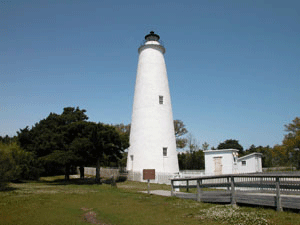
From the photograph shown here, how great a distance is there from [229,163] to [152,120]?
8402mm

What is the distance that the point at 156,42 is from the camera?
28188mm

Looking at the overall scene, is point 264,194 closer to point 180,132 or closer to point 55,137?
point 55,137

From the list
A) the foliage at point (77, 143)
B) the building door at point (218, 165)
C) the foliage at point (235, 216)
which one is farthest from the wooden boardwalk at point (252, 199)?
the foliage at point (77, 143)

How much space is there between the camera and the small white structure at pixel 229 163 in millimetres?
21859

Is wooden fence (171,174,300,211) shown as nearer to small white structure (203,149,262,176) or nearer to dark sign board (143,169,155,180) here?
dark sign board (143,169,155,180)

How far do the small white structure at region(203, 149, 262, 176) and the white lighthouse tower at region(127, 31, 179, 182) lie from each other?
429 cm

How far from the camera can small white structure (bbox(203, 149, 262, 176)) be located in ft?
71.7

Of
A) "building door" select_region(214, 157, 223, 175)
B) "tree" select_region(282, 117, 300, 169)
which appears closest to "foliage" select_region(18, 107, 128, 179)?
"building door" select_region(214, 157, 223, 175)

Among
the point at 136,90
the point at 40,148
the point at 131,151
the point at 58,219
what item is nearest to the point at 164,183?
the point at 131,151

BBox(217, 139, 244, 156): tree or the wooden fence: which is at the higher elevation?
BBox(217, 139, 244, 156): tree

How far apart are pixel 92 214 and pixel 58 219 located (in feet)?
4.23

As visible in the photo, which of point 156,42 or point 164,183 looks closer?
point 164,183

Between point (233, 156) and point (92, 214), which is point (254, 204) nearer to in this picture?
point (92, 214)

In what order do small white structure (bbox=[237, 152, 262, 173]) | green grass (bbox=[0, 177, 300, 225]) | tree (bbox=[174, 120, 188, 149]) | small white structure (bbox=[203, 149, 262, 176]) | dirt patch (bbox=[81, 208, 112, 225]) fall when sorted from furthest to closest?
tree (bbox=[174, 120, 188, 149]), small white structure (bbox=[237, 152, 262, 173]), small white structure (bbox=[203, 149, 262, 176]), dirt patch (bbox=[81, 208, 112, 225]), green grass (bbox=[0, 177, 300, 225])
